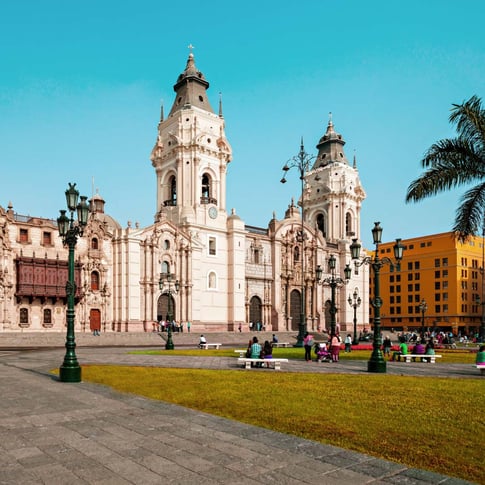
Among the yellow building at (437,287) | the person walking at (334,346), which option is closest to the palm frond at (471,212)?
the person walking at (334,346)

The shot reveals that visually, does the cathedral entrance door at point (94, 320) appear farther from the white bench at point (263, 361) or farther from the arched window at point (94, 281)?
the white bench at point (263, 361)

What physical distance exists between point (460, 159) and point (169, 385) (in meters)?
14.6

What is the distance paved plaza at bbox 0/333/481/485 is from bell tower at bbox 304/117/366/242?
62.6 meters

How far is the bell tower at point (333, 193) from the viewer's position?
72.5 metres

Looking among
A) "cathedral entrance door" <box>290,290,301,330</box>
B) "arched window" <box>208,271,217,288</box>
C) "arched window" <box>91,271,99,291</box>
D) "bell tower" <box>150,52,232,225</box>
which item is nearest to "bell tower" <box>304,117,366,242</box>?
"cathedral entrance door" <box>290,290,301,330</box>

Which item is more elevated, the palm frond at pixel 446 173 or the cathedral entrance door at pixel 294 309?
the palm frond at pixel 446 173

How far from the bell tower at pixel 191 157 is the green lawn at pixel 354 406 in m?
39.3

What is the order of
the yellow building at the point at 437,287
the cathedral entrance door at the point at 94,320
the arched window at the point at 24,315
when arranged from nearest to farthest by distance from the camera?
the arched window at the point at 24,315 < the cathedral entrance door at the point at 94,320 < the yellow building at the point at 437,287

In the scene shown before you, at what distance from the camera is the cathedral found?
43.3m

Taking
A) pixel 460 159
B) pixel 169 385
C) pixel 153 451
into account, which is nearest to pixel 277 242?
pixel 460 159

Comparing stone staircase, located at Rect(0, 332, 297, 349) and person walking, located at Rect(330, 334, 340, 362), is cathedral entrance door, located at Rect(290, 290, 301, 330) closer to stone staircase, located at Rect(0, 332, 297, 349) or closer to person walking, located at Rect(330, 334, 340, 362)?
stone staircase, located at Rect(0, 332, 297, 349)

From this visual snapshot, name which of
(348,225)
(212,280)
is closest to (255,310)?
(212,280)

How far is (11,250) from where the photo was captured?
41719 millimetres

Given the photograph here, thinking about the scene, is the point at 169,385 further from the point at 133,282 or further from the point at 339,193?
the point at 339,193
